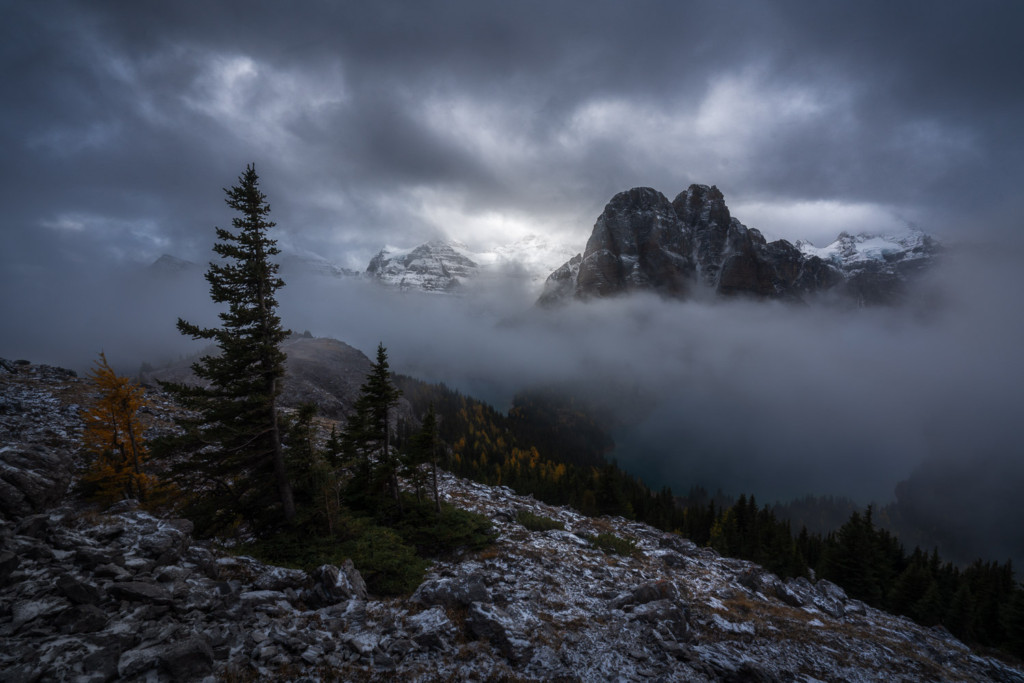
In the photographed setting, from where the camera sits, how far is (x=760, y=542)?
187 feet

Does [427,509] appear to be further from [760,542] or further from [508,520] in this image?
[760,542]

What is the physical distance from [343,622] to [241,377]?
41.1 ft

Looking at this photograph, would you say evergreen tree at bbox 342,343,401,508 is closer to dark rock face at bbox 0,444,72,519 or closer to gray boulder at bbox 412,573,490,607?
gray boulder at bbox 412,573,490,607

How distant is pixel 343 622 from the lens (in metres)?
12.3

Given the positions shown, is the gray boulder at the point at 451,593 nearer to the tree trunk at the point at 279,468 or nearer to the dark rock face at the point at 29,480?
the tree trunk at the point at 279,468

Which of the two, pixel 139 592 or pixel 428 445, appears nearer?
pixel 139 592

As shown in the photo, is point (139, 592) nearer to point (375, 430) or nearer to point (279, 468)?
point (279, 468)

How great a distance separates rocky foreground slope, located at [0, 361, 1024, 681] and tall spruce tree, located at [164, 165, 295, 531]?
11.4 feet

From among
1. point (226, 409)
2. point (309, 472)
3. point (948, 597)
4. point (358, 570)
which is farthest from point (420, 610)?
point (948, 597)

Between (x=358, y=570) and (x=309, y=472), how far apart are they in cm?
653

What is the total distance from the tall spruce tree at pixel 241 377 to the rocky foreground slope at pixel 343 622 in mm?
3467

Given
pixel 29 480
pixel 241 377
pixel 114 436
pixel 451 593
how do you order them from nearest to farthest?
pixel 29 480, pixel 451 593, pixel 241 377, pixel 114 436

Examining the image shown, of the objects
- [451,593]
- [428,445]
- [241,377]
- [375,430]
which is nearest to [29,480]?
[241,377]

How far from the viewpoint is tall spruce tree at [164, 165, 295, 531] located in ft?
56.2
